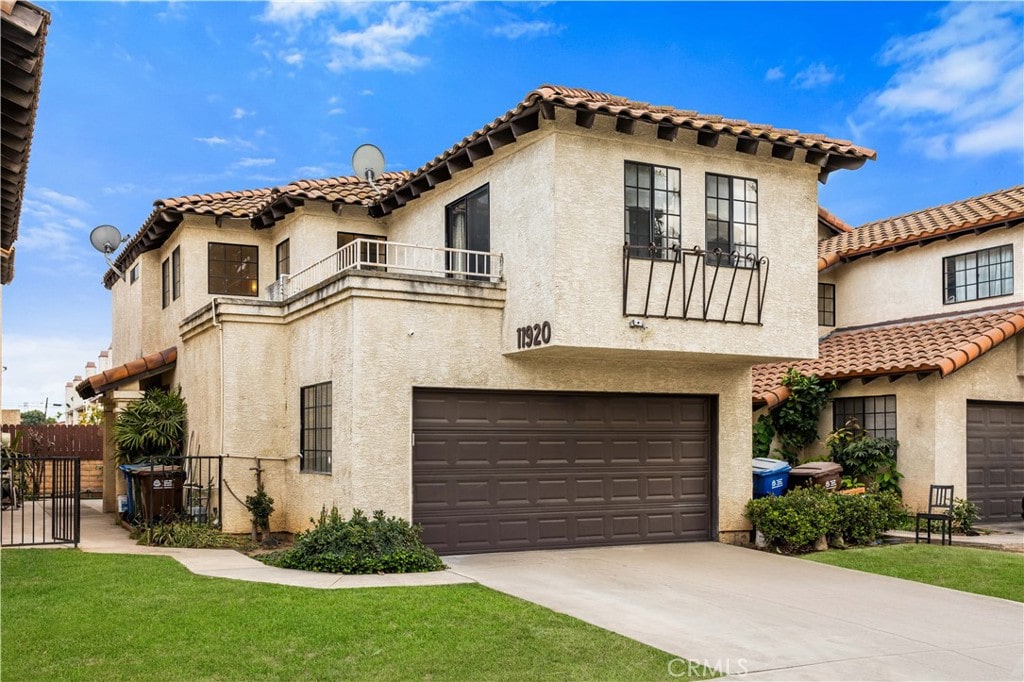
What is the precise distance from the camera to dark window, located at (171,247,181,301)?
18.6 metres

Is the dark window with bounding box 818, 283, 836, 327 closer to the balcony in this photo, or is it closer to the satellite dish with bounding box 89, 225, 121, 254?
the balcony

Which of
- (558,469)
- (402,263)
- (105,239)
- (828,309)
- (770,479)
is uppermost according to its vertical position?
(105,239)

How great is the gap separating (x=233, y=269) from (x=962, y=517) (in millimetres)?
13952

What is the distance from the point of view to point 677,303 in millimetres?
12844

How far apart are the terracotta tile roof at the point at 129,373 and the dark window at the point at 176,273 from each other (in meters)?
1.21

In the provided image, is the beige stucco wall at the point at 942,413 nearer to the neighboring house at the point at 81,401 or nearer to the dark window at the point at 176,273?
the dark window at the point at 176,273

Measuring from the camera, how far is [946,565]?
41.4ft

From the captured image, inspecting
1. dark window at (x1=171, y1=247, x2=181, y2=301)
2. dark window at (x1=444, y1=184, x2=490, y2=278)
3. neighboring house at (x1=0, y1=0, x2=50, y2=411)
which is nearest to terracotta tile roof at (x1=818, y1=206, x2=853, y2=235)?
dark window at (x1=444, y1=184, x2=490, y2=278)

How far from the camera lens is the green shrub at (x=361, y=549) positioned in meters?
11.1

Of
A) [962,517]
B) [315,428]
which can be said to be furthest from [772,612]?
[962,517]

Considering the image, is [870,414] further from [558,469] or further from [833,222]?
[833,222]

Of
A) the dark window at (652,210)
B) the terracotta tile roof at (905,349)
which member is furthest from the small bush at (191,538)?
the terracotta tile roof at (905,349)

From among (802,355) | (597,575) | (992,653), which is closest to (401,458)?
(597,575)

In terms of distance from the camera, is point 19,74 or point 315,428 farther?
point 315,428
